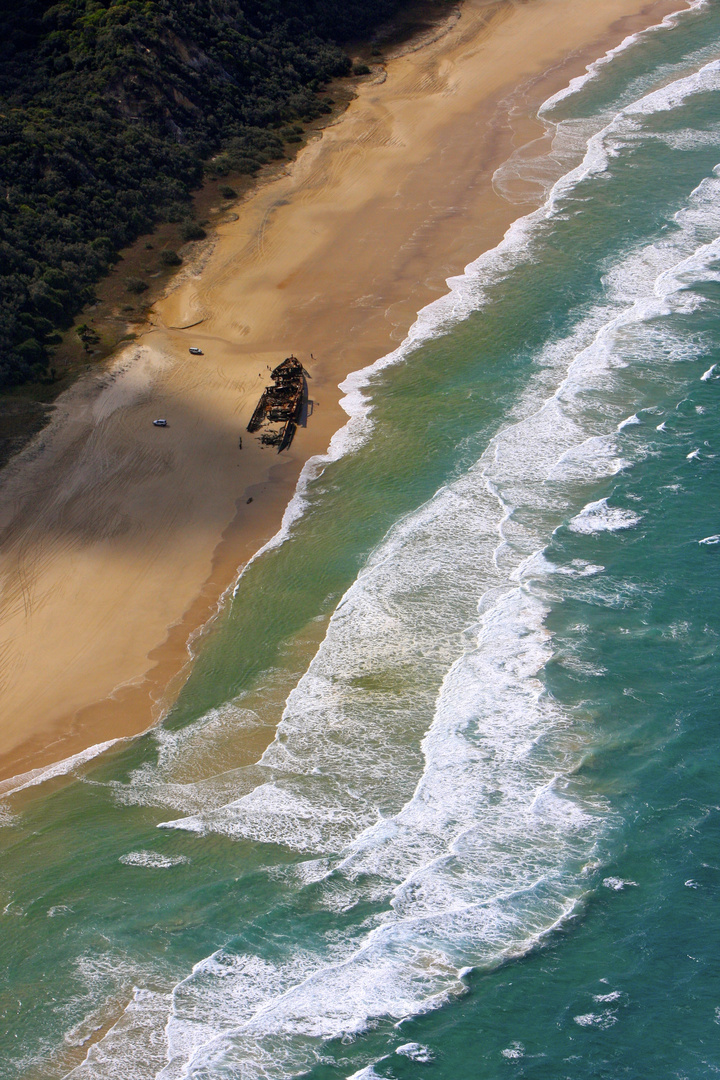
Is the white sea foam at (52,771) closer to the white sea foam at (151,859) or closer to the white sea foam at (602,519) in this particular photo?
the white sea foam at (151,859)

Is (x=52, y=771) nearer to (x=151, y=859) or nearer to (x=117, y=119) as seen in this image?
(x=151, y=859)

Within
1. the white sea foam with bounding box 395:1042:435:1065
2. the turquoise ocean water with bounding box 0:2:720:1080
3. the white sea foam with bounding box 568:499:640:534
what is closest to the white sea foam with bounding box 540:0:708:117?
the turquoise ocean water with bounding box 0:2:720:1080

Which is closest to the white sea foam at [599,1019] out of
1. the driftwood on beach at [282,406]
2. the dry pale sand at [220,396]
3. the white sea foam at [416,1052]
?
the white sea foam at [416,1052]

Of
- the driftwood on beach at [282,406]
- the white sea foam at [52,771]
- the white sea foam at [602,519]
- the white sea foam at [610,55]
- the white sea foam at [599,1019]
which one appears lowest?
the white sea foam at [599,1019]

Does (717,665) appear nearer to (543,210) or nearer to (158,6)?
(543,210)

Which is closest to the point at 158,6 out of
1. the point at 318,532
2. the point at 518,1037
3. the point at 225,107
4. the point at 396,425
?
the point at 225,107

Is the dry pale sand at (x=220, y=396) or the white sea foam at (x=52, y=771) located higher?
the dry pale sand at (x=220, y=396)

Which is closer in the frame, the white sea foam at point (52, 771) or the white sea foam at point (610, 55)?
the white sea foam at point (52, 771)
